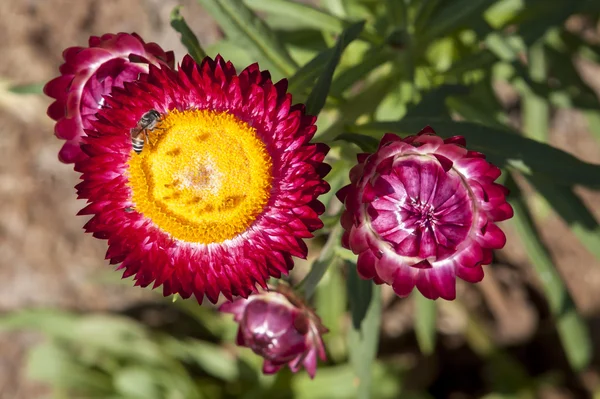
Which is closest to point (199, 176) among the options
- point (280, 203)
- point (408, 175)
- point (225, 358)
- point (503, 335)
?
point (280, 203)

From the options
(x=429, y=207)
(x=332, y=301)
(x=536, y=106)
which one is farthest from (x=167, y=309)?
(x=429, y=207)

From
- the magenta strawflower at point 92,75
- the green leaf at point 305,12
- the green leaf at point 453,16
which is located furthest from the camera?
the green leaf at point 305,12

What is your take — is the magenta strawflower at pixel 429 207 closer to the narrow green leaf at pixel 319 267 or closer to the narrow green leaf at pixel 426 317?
the narrow green leaf at pixel 319 267

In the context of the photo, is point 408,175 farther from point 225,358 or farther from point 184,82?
point 225,358

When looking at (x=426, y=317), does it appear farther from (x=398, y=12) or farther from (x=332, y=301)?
(x=398, y=12)

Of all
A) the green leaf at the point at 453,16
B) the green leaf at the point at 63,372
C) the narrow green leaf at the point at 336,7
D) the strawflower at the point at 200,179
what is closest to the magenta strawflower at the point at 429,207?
the strawflower at the point at 200,179

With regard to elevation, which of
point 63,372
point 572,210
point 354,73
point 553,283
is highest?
point 354,73

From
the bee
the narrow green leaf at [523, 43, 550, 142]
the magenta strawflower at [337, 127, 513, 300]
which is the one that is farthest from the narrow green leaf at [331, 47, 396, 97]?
the narrow green leaf at [523, 43, 550, 142]
